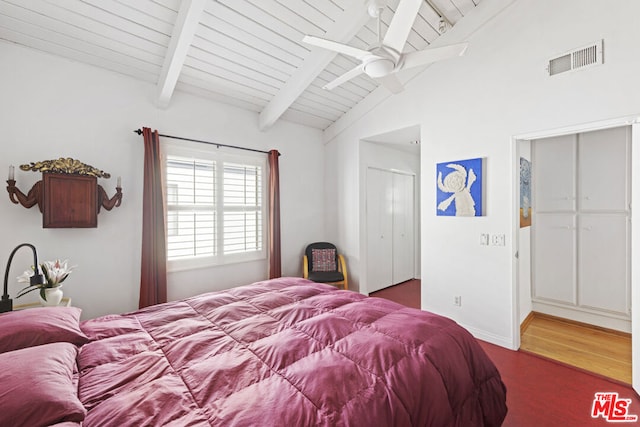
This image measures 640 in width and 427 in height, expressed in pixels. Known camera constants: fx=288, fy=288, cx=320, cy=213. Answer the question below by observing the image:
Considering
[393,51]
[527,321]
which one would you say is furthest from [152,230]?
[527,321]

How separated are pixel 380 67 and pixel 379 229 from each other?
10.1ft

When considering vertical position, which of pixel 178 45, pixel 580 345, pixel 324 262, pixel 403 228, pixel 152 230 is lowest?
pixel 580 345

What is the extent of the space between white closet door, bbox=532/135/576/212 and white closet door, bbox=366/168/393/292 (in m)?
2.02

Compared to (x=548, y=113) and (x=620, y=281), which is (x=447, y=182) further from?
(x=620, y=281)

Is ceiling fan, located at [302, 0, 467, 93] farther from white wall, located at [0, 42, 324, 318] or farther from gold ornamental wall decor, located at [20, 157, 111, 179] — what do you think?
gold ornamental wall decor, located at [20, 157, 111, 179]

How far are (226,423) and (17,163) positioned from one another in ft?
9.31

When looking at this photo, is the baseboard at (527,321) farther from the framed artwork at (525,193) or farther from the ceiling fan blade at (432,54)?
the ceiling fan blade at (432,54)

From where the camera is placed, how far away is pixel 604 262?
319 cm

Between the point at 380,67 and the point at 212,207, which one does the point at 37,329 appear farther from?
the point at 380,67

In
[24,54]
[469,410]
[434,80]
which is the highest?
[434,80]

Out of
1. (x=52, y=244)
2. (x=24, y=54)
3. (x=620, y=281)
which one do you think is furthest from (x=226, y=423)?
(x=620, y=281)

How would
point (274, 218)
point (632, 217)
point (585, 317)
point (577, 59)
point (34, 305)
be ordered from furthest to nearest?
point (274, 218) < point (585, 317) < point (577, 59) < point (34, 305) < point (632, 217)

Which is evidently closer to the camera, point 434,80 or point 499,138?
point 499,138

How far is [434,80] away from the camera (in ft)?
11.0
